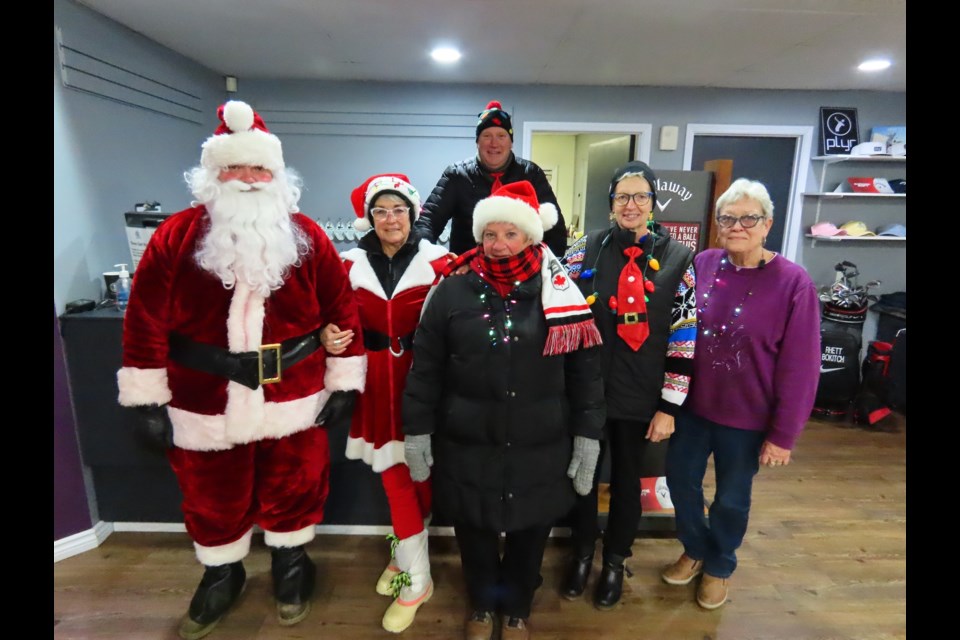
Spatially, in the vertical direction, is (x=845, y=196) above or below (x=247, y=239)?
above

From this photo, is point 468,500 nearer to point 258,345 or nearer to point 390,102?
point 258,345

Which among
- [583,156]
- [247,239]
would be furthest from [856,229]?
[247,239]

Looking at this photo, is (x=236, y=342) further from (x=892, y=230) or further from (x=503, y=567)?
(x=892, y=230)

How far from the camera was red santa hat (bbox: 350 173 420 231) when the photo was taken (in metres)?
1.56

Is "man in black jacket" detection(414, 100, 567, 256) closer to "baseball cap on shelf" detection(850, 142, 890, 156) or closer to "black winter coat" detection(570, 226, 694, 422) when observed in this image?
"black winter coat" detection(570, 226, 694, 422)

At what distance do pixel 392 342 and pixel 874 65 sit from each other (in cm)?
371

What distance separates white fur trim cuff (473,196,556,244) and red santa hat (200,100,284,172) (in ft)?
2.11

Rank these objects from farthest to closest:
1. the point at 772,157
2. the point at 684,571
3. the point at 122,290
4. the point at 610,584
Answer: the point at 772,157 < the point at 122,290 < the point at 684,571 < the point at 610,584

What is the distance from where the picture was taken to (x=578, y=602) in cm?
180

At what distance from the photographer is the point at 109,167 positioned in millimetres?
2354

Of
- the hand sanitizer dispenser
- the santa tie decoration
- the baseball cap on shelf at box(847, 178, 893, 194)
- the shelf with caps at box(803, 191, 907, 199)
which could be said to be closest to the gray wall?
the shelf with caps at box(803, 191, 907, 199)

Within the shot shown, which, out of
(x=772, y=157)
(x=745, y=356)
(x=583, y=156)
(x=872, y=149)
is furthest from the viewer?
(x=583, y=156)

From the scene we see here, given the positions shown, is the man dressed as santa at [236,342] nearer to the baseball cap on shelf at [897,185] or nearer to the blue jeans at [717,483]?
the blue jeans at [717,483]
